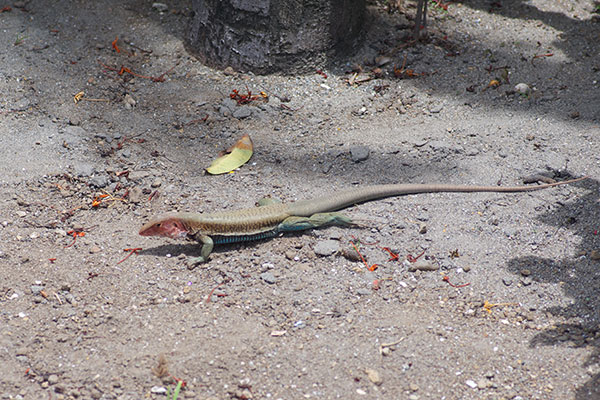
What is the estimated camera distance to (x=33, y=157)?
17.4 feet

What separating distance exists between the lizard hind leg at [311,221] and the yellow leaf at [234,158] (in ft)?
3.30

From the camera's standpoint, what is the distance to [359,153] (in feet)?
17.7

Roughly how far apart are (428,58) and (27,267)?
480 cm

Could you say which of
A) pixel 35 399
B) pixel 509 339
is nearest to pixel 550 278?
pixel 509 339

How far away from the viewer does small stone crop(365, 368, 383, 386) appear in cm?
341

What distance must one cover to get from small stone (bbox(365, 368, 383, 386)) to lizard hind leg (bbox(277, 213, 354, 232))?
55.5 inches

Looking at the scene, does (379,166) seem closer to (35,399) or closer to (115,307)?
(115,307)

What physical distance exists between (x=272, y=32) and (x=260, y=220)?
2.63 metres

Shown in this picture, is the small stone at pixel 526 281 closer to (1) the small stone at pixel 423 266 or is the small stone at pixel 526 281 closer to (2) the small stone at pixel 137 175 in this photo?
(1) the small stone at pixel 423 266

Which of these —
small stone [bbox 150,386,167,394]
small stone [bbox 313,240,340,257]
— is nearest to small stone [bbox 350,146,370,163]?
small stone [bbox 313,240,340,257]

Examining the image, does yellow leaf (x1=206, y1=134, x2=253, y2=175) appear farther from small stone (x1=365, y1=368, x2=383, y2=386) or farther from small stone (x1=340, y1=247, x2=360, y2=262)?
small stone (x1=365, y1=368, x2=383, y2=386)

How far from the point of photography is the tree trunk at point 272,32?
6.18 meters

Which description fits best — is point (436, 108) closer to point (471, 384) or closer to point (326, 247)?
point (326, 247)

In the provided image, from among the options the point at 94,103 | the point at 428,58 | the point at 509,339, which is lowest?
the point at 509,339
